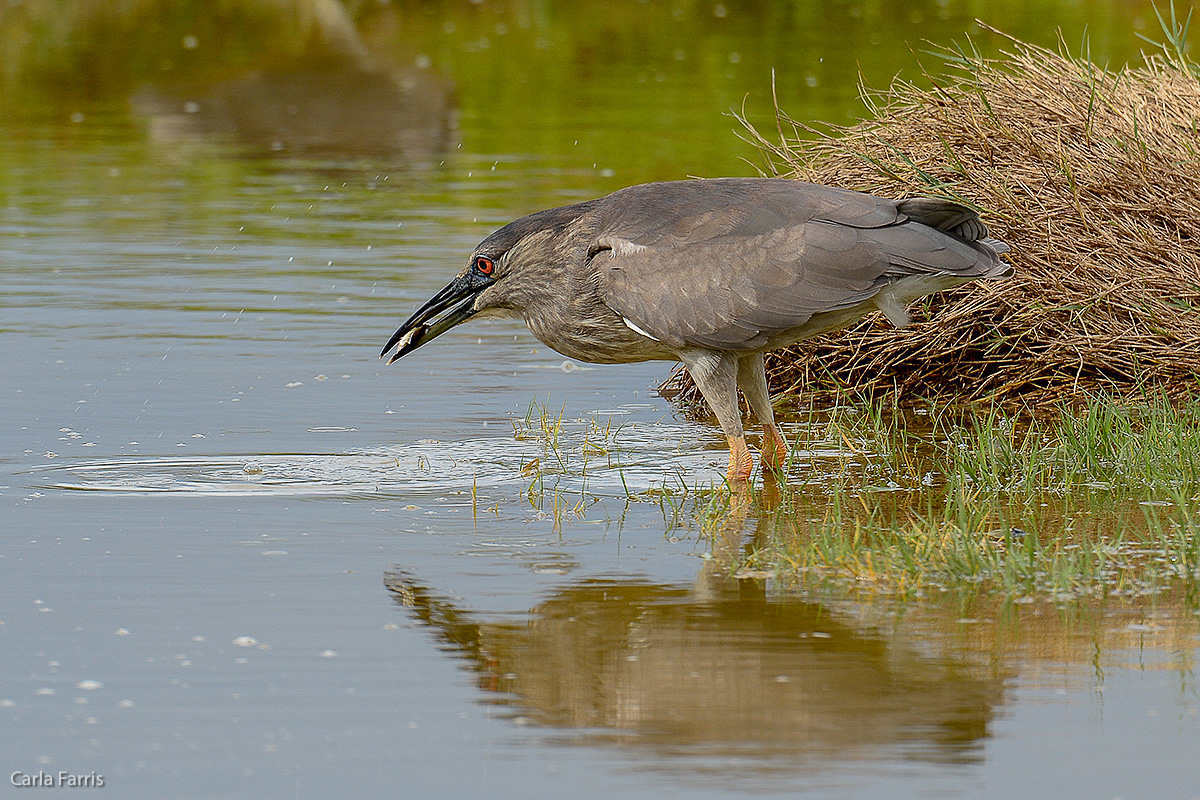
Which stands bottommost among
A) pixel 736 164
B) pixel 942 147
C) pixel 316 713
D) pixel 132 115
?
pixel 316 713

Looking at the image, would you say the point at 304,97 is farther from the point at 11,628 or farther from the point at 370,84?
the point at 11,628

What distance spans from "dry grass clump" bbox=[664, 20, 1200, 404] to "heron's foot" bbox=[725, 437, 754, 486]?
1.68 metres

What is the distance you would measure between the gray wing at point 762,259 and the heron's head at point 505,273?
28cm

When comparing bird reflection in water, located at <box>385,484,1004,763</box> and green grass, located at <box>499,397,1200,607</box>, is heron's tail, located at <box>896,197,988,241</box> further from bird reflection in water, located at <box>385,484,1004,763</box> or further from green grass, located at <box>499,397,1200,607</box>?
bird reflection in water, located at <box>385,484,1004,763</box>

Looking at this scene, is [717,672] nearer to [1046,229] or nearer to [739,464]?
[739,464]

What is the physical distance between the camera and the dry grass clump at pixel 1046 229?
8.89m

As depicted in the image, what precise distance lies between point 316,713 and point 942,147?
17.8 ft

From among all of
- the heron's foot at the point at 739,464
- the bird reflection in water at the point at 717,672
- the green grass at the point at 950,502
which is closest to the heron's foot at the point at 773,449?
the green grass at the point at 950,502

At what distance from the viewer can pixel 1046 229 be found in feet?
29.7

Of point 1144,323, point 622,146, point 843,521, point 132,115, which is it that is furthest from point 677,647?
point 132,115

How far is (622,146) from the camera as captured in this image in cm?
1830

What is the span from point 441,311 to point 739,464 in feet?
4.79

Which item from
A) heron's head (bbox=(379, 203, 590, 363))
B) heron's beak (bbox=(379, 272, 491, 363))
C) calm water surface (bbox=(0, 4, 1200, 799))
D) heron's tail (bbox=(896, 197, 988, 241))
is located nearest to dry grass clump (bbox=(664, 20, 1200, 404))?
calm water surface (bbox=(0, 4, 1200, 799))

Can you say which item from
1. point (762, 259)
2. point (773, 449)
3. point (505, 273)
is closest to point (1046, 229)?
point (773, 449)
